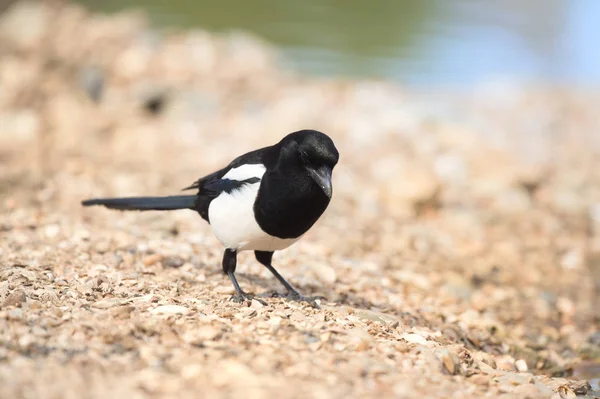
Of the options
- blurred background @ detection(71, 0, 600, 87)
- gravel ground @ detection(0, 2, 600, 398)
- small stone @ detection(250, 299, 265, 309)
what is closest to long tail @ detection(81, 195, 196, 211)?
gravel ground @ detection(0, 2, 600, 398)

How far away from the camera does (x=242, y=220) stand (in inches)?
165

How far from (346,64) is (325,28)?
2.53 m

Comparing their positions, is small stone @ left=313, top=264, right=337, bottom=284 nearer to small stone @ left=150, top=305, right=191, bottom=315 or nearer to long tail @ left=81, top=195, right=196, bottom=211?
long tail @ left=81, top=195, right=196, bottom=211

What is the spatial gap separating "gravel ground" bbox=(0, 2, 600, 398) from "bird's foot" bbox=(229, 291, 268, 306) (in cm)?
11

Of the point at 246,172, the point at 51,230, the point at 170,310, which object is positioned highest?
the point at 246,172

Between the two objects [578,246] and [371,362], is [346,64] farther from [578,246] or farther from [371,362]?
[371,362]

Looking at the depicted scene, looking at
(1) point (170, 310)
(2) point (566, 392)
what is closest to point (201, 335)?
(1) point (170, 310)

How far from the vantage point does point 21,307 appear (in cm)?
352

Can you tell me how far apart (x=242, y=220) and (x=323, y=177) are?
535 mm

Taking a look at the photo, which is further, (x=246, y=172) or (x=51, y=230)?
(x=51, y=230)

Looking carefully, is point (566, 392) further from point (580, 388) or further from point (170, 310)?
point (170, 310)

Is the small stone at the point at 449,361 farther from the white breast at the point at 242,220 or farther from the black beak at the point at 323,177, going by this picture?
the white breast at the point at 242,220

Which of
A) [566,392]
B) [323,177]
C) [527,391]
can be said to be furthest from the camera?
[323,177]

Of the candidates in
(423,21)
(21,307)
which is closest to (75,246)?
(21,307)
